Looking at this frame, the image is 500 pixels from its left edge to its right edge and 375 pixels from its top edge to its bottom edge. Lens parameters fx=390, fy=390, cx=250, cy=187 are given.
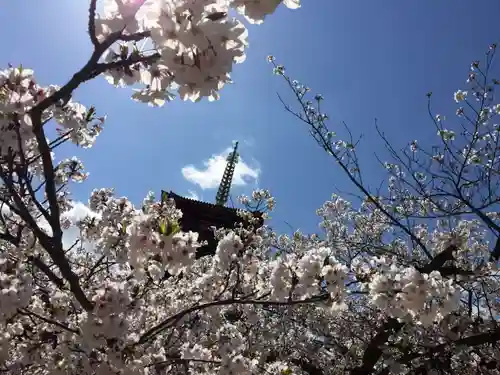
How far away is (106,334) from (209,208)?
25.1m

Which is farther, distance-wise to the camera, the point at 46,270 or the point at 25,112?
the point at 46,270

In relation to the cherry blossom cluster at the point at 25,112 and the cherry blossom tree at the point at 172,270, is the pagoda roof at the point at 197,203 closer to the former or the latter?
the cherry blossom tree at the point at 172,270

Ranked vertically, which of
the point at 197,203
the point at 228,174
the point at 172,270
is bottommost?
the point at 172,270

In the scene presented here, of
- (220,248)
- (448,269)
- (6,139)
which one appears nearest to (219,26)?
(6,139)

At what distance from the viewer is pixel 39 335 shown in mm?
3461

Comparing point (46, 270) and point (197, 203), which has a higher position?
point (197, 203)

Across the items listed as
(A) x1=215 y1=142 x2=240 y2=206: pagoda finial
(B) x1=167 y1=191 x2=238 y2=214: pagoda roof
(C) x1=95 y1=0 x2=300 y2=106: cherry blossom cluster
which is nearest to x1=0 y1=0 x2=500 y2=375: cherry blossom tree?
(C) x1=95 y1=0 x2=300 y2=106: cherry blossom cluster

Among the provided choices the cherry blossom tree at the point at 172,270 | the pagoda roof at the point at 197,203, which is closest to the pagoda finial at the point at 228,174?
the pagoda roof at the point at 197,203

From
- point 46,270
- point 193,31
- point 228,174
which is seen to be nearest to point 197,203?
point 228,174

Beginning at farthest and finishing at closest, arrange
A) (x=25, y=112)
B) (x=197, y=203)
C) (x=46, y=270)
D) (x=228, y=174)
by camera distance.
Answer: (x=228, y=174), (x=197, y=203), (x=46, y=270), (x=25, y=112)

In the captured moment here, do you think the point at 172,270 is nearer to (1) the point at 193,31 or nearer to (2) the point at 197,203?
(1) the point at 193,31

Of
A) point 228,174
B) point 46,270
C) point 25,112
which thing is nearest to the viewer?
point 25,112

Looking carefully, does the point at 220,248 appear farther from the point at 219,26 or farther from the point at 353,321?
the point at 353,321

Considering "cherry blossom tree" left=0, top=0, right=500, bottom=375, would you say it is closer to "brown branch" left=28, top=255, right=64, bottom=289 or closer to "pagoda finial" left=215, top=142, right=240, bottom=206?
"brown branch" left=28, top=255, right=64, bottom=289
